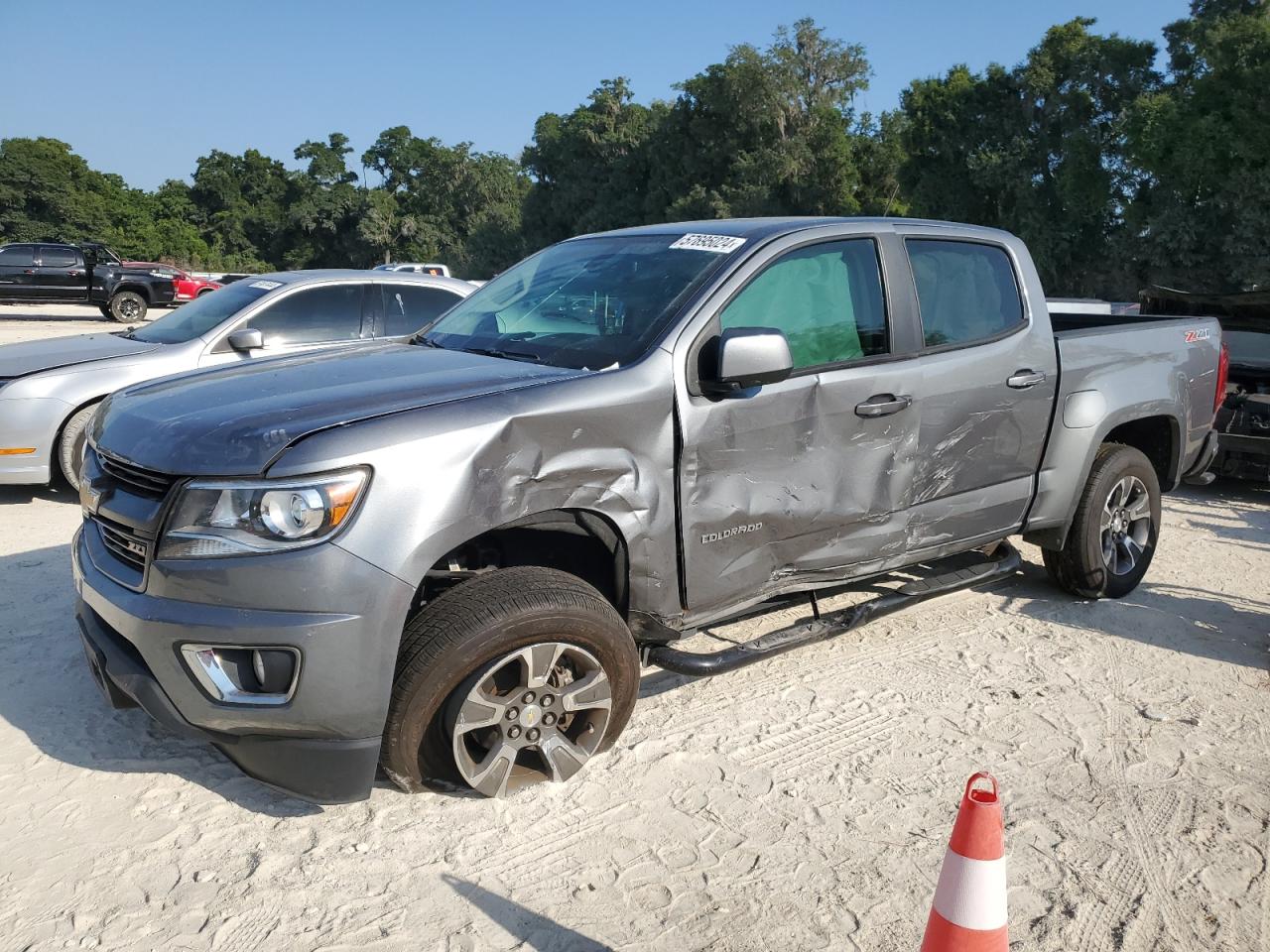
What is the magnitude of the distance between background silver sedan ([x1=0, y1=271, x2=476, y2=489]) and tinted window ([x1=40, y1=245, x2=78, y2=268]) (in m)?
20.1

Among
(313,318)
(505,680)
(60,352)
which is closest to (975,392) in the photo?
(505,680)

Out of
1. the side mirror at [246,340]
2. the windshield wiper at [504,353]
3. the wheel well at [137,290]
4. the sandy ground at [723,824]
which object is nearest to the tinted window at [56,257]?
the wheel well at [137,290]

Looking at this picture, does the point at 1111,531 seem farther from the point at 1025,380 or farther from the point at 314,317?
the point at 314,317

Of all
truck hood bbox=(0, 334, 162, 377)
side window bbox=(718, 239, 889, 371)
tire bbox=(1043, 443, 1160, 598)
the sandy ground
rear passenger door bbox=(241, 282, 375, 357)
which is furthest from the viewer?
rear passenger door bbox=(241, 282, 375, 357)

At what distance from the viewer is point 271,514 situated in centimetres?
286

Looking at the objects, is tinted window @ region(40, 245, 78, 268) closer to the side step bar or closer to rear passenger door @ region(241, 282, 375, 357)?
rear passenger door @ region(241, 282, 375, 357)

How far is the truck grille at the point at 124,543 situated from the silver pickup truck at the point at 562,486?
2cm

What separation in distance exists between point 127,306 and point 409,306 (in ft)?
65.8

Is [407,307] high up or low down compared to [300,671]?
up

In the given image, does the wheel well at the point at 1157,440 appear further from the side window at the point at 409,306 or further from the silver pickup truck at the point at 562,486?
the side window at the point at 409,306

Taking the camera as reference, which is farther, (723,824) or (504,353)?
(504,353)

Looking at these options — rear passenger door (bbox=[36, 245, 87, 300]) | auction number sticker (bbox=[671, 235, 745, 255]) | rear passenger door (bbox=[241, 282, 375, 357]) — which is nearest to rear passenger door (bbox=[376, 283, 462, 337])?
rear passenger door (bbox=[241, 282, 375, 357])

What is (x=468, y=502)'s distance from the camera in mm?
3053

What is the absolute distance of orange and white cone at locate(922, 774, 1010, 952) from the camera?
2.28 metres
